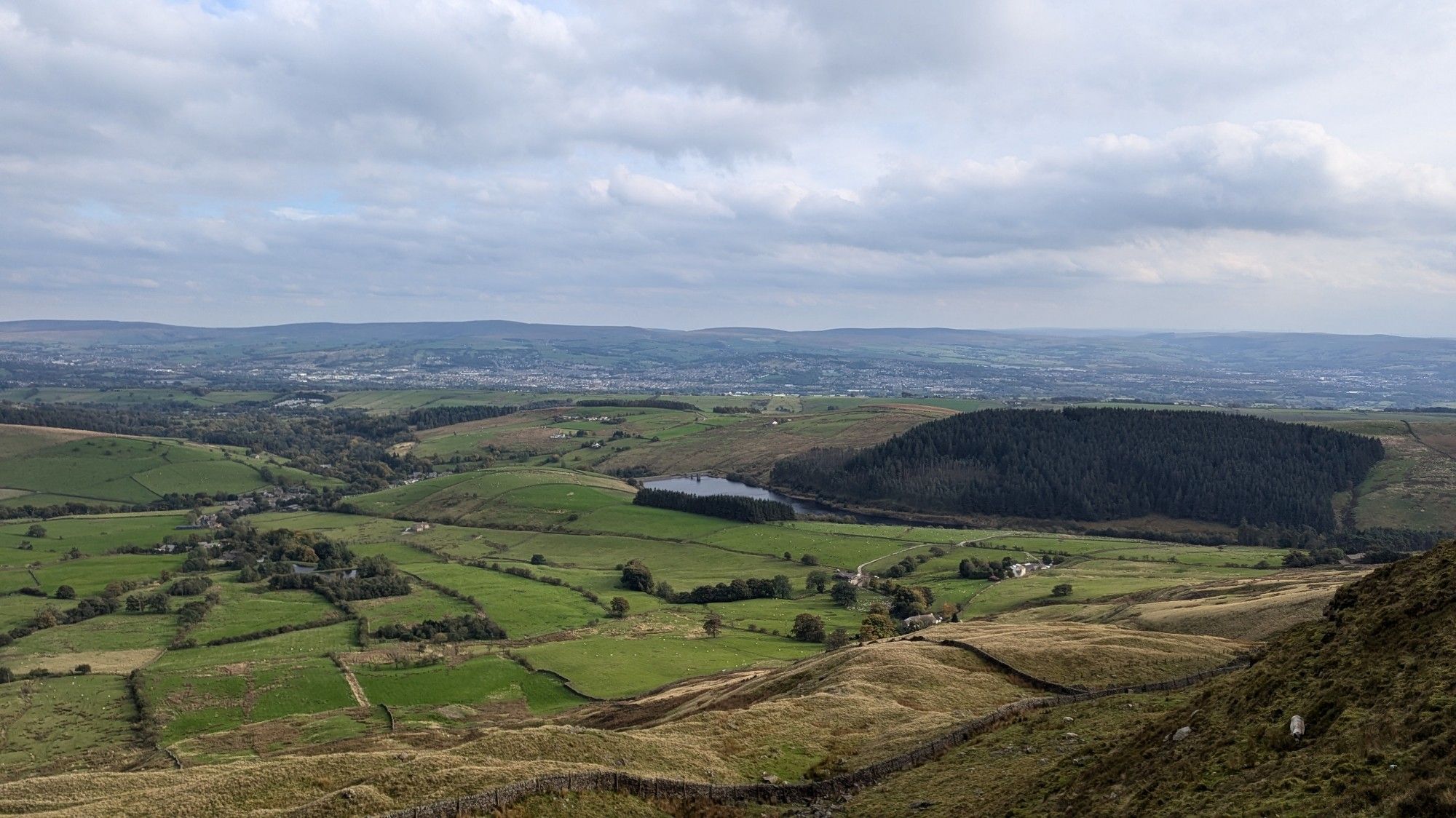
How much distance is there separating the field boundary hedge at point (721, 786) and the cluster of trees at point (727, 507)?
14211 centimetres

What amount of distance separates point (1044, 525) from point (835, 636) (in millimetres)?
118666

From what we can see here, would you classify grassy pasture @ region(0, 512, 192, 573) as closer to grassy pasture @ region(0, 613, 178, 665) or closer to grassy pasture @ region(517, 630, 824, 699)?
grassy pasture @ region(0, 613, 178, 665)

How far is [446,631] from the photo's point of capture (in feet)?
354

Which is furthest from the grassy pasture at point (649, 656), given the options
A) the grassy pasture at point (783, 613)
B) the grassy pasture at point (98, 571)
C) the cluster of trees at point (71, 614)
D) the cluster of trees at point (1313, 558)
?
the grassy pasture at point (98, 571)

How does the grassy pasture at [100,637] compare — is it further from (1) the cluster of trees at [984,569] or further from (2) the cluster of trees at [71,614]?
(1) the cluster of trees at [984,569]

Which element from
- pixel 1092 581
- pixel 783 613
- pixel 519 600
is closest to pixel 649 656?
pixel 783 613

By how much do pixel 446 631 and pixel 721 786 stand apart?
8049cm

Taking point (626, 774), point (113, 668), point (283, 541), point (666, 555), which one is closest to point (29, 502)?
point (283, 541)

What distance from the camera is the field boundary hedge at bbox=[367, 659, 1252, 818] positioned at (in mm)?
31609

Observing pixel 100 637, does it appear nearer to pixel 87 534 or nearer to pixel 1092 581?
pixel 87 534

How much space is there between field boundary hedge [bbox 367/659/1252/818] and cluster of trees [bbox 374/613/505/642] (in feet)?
247

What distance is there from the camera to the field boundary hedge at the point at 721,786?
104 ft

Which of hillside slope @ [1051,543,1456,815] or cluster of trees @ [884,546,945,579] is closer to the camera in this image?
hillside slope @ [1051,543,1456,815]

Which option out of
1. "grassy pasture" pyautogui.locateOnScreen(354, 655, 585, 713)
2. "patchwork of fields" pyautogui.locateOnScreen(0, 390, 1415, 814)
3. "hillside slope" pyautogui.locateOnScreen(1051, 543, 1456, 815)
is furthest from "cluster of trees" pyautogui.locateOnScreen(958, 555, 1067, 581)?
"hillside slope" pyautogui.locateOnScreen(1051, 543, 1456, 815)
